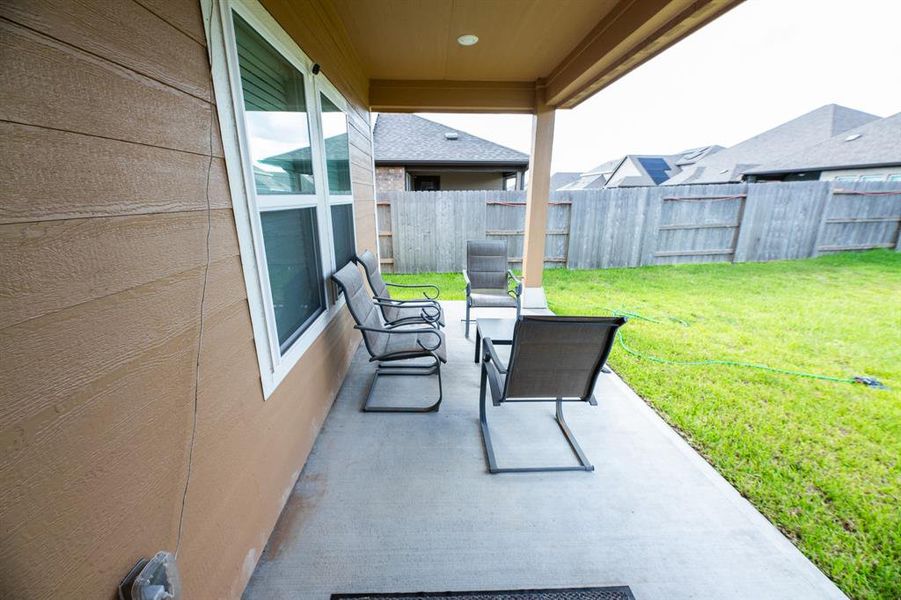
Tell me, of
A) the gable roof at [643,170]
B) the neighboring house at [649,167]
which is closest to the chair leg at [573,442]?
the neighboring house at [649,167]

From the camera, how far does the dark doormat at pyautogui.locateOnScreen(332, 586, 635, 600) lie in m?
1.36

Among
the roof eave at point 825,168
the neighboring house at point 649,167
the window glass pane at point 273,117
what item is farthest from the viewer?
the neighboring house at point 649,167

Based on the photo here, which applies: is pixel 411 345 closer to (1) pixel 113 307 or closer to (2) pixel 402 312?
(2) pixel 402 312

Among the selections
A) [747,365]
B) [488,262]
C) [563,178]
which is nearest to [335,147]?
[488,262]

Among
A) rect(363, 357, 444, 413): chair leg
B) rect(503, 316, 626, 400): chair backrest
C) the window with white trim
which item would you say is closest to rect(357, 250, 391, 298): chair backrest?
the window with white trim

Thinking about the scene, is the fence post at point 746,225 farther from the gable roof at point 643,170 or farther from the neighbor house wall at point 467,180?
the gable roof at point 643,170

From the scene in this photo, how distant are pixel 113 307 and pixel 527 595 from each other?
1.69 metres

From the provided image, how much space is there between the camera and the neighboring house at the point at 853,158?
33.0 ft

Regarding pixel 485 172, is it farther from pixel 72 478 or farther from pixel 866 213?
pixel 72 478

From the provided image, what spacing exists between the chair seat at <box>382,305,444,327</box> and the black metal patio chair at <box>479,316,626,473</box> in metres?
1.19

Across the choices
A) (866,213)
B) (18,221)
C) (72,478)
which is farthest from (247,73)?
(866,213)

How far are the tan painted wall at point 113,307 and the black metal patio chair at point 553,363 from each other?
1.30 meters

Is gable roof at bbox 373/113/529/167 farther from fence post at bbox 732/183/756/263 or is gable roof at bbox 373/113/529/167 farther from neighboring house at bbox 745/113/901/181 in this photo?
neighboring house at bbox 745/113/901/181

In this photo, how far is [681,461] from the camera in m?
2.09
